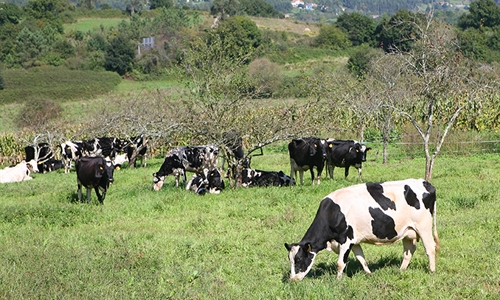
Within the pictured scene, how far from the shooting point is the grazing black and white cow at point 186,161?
20.9 meters

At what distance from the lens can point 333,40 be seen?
9475 cm

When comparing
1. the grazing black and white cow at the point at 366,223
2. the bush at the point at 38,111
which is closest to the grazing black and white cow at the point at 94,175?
the grazing black and white cow at the point at 366,223

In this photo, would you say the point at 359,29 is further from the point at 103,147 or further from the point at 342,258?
the point at 342,258

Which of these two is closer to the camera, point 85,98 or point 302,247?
point 302,247

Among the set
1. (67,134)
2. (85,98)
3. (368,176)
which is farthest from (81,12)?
(368,176)

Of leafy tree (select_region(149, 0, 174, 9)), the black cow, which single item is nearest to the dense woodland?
leafy tree (select_region(149, 0, 174, 9))

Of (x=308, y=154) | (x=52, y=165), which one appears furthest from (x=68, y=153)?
(x=308, y=154)

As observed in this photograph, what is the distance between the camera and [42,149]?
3222cm

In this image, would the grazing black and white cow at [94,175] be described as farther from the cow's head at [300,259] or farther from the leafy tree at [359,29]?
the leafy tree at [359,29]

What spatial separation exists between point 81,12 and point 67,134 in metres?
90.1

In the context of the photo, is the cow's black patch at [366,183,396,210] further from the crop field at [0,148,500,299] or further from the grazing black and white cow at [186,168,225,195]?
the grazing black and white cow at [186,168,225,195]

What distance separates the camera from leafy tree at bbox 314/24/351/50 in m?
93.6

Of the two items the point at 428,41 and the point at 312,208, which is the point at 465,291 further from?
the point at 428,41

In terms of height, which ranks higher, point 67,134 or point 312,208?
point 312,208
